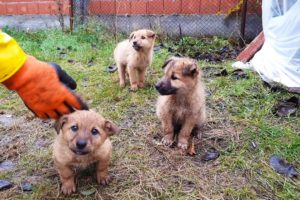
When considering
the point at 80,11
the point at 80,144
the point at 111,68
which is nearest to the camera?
the point at 80,144

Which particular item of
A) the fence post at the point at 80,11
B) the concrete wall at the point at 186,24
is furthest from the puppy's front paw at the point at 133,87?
the fence post at the point at 80,11

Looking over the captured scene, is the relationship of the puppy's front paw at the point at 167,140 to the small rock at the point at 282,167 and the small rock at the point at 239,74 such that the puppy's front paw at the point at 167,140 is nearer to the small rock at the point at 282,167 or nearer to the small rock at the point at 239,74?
the small rock at the point at 282,167

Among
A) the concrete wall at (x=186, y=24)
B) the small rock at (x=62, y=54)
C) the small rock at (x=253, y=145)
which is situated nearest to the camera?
the small rock at (x=253, y=145)

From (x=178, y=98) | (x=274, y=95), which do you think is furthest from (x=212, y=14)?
(x=178, y=98)

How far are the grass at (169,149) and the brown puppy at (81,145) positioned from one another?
139 millimetres

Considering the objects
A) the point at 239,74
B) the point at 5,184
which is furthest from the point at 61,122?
the point at 239,74

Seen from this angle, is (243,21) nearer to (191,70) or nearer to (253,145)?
(191,70)

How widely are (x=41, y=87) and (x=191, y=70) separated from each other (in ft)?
5.67

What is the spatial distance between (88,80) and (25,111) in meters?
1.34

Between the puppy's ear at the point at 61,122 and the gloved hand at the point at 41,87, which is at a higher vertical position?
the gloved hand at the point at 41,87

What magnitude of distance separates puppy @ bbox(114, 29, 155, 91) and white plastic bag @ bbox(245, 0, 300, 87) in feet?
5.01

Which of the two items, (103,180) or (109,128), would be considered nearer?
(109,128)

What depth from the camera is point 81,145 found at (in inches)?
108

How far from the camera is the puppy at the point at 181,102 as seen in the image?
3830mm
